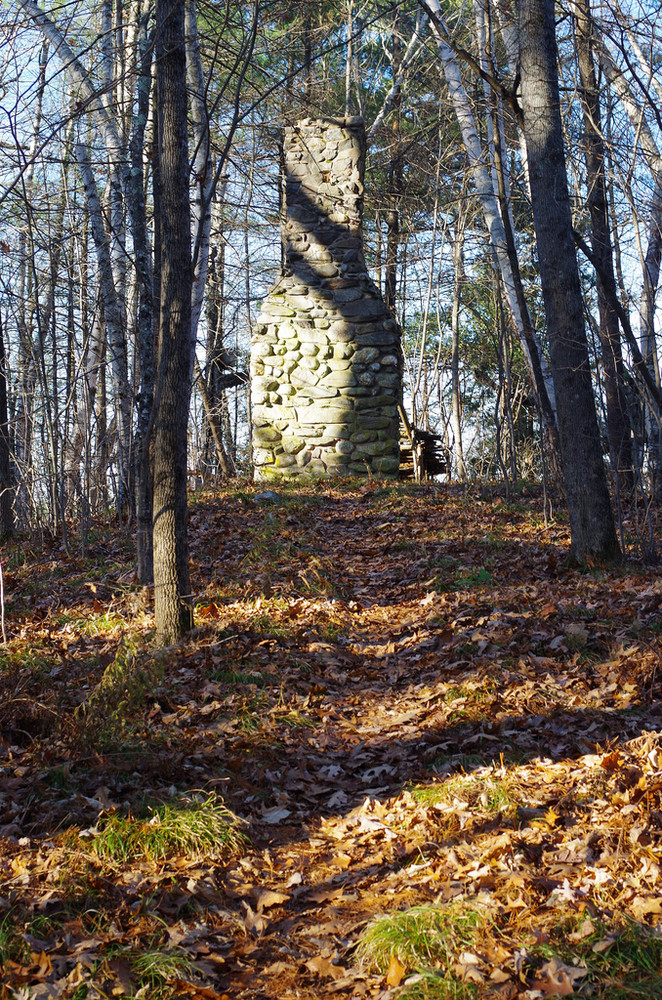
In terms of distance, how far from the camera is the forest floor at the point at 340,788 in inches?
108

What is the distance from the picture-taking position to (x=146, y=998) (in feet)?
8.63

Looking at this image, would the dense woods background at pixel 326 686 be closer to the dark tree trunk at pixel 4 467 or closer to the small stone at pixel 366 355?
the dark tree trunk at pixel 4 467

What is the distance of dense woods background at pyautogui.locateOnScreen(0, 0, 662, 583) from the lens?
22.0 ft

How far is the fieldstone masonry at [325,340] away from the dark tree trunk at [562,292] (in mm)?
6216

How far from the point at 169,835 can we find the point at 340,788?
101cm

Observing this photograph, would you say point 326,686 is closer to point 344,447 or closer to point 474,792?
point 474,792

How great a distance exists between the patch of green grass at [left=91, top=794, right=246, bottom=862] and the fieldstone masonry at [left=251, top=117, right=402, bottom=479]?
9.46m

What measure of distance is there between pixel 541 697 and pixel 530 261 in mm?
14630

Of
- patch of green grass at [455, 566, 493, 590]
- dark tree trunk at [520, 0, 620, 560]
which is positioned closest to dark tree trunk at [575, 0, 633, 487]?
dark tree trunk at [520, 0, 620, 560]

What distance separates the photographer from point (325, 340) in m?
13.0

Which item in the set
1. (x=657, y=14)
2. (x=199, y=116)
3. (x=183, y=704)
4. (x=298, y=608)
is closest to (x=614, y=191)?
(x=657, y=14)

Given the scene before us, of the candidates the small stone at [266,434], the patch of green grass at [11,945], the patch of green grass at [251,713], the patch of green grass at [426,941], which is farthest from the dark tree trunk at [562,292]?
the small stone at [266,434]

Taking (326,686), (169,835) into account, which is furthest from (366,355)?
(169,835)

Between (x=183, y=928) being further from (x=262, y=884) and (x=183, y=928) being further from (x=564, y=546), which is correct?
(x=564, y=546)
